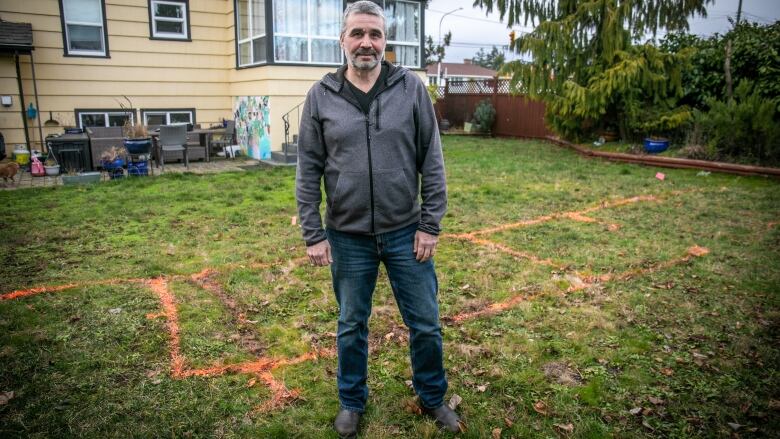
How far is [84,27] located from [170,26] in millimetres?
1953

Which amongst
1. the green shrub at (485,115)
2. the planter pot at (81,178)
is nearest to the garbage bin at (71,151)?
the planter pot at (81,178)

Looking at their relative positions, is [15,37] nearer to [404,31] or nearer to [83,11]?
[83,11]

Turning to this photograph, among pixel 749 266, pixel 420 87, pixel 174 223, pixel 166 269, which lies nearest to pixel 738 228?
pixel 749 266

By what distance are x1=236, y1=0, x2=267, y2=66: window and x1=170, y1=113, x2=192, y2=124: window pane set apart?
6.48 ft

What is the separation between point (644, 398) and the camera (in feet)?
10.1

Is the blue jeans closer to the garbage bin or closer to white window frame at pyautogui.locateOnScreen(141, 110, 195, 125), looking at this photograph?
the garbage bin

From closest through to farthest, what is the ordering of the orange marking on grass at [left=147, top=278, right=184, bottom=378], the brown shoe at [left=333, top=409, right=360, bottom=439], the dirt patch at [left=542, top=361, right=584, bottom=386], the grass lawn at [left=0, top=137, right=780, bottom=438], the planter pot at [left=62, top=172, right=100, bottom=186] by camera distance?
1. the brown shoe at [left=333, top=409, right=360, bottom=439]
2. the grass lawn at [left=0, top=137, right=780, bottom=438]
3. the dirt patch at [left=542, top=361, right=584, bottom=386]
4. the orange marking on grass at [left=147, top=278, right=184, bottom=378]
5. the planter pot at [left=62, top=172, right=100, bottom=186]

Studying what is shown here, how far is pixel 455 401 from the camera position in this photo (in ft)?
9.91

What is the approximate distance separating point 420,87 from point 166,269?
368 cm

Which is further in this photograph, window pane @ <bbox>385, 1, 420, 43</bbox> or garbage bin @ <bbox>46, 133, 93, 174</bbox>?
window pane @ <bbox>385, 1, 420, 43</bbox>

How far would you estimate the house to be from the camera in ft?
39.6

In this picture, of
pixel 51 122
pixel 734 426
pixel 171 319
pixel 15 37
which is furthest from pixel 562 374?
pixel 51 122

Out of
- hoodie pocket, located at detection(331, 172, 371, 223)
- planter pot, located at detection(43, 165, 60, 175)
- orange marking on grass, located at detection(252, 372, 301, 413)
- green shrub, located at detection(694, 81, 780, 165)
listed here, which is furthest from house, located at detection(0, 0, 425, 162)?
hoodie pocket, located at detection(331, 172, 371, 223)

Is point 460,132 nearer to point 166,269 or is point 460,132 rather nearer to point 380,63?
point 166,269
